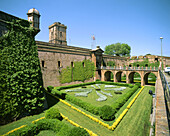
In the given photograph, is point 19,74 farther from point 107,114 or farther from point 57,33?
point 57,33

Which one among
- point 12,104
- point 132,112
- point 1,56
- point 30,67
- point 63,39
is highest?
point 63,39

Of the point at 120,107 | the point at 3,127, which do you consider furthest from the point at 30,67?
the point at 120,107

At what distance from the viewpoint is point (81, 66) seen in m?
29.0

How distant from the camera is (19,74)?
9.93 m

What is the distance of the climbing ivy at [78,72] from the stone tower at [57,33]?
32.0 ft

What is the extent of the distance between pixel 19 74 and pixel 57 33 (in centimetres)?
2446

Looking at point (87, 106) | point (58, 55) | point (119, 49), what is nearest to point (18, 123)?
point (87, 106)

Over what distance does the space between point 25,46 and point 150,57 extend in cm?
3749

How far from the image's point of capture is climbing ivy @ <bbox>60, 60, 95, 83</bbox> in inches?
1005

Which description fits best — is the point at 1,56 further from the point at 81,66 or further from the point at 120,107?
the point at 81,66

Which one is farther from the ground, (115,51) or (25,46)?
(115,51)

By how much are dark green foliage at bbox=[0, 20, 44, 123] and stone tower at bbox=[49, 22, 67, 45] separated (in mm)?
21098

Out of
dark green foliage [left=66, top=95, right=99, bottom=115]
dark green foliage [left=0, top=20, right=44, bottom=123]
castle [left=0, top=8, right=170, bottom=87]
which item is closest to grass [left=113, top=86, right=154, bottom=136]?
dark green foliage [left=66, top=95, right=99, bottom=115]

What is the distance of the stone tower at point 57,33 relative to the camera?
31.4m
